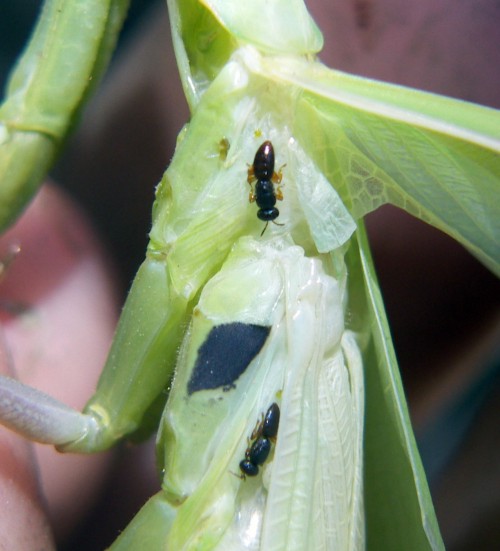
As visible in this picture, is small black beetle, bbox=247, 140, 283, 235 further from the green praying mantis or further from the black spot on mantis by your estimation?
the black spot on mantis

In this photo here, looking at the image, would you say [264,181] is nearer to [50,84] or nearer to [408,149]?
[408,149]

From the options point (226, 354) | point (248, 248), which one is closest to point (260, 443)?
point (226, 354)

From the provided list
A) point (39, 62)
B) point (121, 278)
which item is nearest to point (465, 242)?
point (39, 62)

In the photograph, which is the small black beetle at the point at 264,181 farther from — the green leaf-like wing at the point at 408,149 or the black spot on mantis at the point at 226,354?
the black spot on mantis at the point at 226,354

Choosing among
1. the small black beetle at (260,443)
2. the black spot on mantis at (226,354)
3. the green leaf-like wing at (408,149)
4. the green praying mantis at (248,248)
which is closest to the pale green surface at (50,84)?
the green praying mantis at (248,248)

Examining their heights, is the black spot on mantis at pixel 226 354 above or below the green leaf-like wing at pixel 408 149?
below

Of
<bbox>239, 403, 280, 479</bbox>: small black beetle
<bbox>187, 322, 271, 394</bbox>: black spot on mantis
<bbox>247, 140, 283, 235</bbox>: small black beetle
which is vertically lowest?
<bbox>239, 403, 280, 479</bbox>: small black beetle

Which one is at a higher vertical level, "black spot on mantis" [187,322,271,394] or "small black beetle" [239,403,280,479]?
"black spot on mantis" [187,322,271,394]

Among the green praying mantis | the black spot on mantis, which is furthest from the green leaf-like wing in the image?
the black spot on mantis
